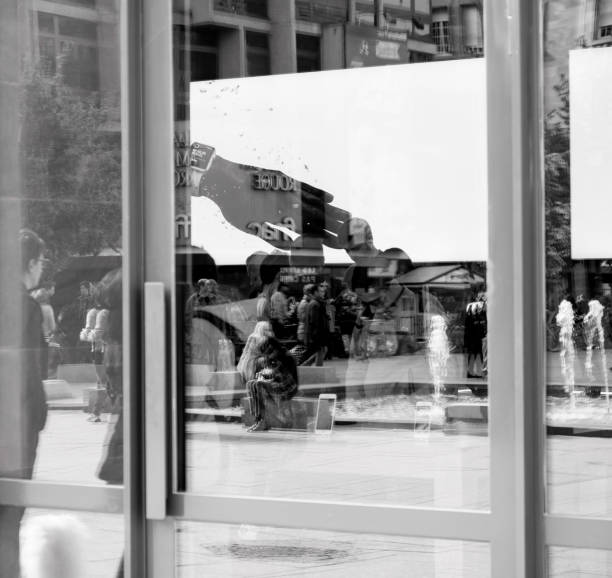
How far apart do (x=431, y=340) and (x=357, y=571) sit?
869 millimetres

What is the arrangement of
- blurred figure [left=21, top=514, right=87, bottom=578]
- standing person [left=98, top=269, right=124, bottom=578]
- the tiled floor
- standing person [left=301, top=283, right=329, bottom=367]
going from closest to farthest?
the tiled floor → standing person [left=301, top=283, right=329, bottom=367] → standing person [left=98, top=269, right=124, bottom=578] → blurred figure [left=21, top=514, right=87, bottom=578]

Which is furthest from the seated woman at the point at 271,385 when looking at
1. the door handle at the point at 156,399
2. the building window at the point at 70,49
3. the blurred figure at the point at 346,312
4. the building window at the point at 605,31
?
the building window at the point at 605,31

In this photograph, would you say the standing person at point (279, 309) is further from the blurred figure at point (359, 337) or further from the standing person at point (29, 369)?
the standing person at point (29, 369)

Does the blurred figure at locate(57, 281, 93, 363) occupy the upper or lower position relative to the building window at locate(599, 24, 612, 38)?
Answer: lower

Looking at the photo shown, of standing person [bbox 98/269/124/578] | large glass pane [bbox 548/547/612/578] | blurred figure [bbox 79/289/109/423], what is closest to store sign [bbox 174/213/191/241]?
standing person [bbox 98/269/124/578]

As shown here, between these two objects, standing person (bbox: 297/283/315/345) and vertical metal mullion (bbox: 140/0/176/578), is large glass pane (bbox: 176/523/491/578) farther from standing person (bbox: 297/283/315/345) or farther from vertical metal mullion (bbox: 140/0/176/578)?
standing person (bbox: 297/283/315/345)

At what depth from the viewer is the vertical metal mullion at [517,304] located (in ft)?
12.4

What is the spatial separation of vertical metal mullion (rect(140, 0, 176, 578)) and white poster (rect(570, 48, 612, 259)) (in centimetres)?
154

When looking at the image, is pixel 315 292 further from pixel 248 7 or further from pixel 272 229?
pixel 248 7

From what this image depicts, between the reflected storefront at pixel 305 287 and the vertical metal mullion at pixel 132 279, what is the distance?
0.04 feet

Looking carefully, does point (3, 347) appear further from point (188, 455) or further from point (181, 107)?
point (181, 107)

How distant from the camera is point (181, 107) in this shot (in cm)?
439

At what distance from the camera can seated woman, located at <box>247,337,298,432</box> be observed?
13.9 feet

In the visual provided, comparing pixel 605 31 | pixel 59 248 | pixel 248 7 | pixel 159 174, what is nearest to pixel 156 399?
pixel 59 248
